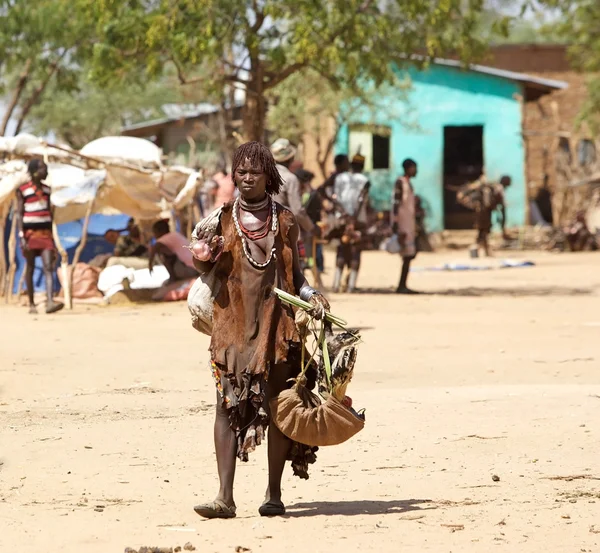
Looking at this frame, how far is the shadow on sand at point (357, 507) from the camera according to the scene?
5535 mm

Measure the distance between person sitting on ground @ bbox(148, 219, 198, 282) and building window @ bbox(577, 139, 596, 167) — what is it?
20.9 metres

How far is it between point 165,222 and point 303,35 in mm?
2843

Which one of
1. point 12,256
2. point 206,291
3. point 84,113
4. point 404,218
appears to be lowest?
point 12,256

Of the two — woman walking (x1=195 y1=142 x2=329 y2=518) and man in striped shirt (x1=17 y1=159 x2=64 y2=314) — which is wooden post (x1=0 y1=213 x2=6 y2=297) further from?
woman walking (x1=195 y1=142 x2=329 y2=518)

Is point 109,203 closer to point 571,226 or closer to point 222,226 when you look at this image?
point 222,226

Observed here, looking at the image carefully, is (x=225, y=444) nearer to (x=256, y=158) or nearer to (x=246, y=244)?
(x=246, y=244)

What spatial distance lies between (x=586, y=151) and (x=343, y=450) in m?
32.8

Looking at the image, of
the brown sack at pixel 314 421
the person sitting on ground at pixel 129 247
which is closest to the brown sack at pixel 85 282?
the person sitting on ground at pixel 129 247

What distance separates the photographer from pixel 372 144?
34.9m

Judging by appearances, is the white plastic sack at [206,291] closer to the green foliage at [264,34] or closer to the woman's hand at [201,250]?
the woman's hand at [201,250]

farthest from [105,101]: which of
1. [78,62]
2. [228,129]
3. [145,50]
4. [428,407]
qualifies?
[428,407]

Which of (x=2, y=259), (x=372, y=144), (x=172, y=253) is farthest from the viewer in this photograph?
(x=372, y=144)

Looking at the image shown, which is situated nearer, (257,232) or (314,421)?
(314,421)

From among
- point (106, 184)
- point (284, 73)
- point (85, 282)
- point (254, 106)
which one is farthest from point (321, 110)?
point (106, 184)
